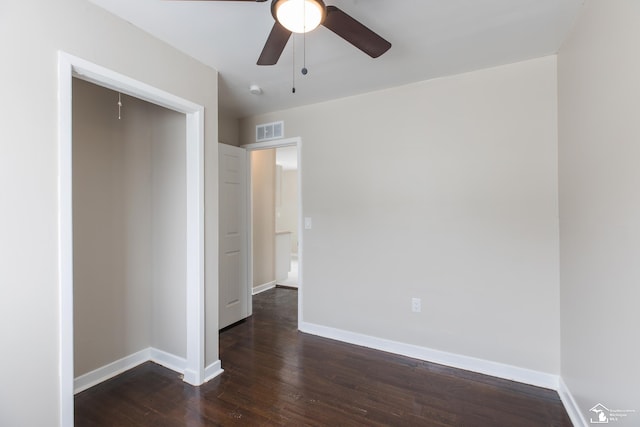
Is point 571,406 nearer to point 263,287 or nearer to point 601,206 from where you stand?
point 601,206

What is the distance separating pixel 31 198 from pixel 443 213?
8.92ft

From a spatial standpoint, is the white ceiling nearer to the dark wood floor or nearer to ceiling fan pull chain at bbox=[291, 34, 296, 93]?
ceiling fan pull chain at bbox=[291, 34, 296, 93]

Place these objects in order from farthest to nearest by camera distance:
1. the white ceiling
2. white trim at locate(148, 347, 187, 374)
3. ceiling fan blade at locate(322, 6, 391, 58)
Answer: white trim at locate(148, 347, 187, 374) → the white ceiling → ceiling fan blade at locate(322, 6, 391, 58)

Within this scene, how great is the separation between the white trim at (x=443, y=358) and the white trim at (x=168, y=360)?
1.24 metres

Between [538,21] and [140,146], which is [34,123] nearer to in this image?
[140,146]

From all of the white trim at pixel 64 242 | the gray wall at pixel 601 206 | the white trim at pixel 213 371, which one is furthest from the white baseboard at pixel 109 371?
the gray wall at pixel 601 206

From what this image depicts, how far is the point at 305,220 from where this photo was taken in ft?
10.4

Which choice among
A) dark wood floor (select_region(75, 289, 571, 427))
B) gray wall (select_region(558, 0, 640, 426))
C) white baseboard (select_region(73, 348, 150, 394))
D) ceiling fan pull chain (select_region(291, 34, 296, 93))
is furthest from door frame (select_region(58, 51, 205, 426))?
gray wall (select_region(558, 0, 640, 426))

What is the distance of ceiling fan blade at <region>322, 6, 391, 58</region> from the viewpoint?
4.25 ft

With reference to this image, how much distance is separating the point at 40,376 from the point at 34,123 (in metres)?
1.21

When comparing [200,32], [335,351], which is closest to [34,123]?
[200,32]

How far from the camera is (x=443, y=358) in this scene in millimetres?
2494

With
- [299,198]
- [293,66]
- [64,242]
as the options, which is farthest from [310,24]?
[299,198]

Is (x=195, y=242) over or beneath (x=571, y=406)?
over
